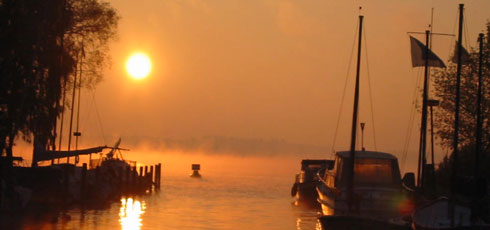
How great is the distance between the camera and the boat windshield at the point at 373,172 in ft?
118

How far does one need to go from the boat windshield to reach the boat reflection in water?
1133 centimetres

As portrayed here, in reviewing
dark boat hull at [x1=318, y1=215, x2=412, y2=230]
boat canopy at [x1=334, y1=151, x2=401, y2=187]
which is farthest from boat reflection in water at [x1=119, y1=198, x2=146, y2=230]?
dark boat hull at [x1=318, y1=215, x2=412, y2=230]

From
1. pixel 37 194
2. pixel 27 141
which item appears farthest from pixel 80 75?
pixel 27 141

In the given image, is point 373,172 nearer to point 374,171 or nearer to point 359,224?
point 374,171

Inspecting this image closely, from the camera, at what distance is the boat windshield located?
36.0 metres

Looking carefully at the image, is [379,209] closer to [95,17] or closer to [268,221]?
[268,221]

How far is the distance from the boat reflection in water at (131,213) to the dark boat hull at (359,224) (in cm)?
1252

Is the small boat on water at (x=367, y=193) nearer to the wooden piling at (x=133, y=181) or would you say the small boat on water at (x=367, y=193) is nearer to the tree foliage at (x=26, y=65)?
the tree foliage at (x=26, y=65)

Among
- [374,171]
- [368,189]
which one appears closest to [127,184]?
[374,171]

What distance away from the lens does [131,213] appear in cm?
4972

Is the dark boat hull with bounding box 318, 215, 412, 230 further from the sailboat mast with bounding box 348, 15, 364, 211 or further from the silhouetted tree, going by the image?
the silhouetted tree

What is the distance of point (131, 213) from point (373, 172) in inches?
734

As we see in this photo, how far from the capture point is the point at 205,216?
50.6 metres

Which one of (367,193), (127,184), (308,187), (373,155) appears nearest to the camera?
(367,193)
